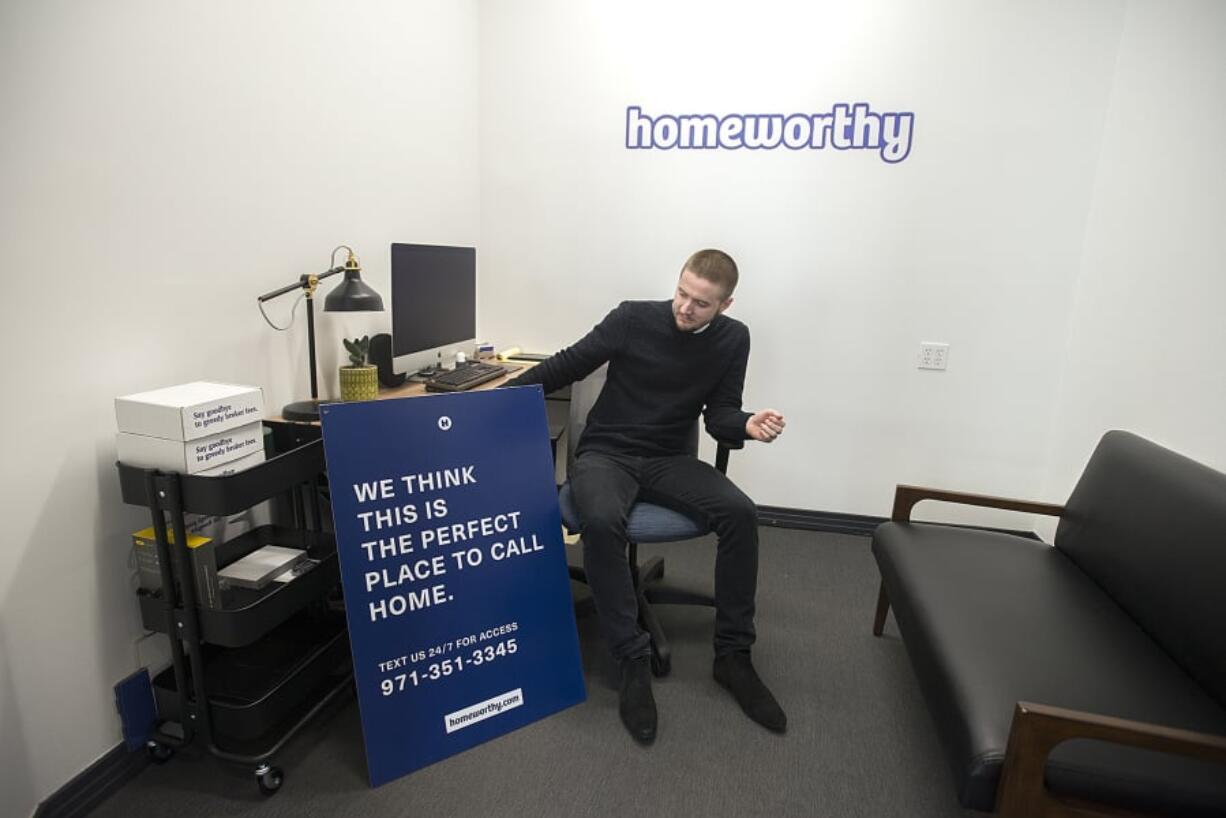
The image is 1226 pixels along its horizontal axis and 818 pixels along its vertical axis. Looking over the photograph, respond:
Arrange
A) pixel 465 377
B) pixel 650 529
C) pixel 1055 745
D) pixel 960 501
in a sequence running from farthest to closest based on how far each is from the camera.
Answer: pixel 465 377
pixel 960 501
pixel 650 529
pixel 1055 745

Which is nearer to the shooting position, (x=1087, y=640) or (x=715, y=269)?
(x=1087, y=640)

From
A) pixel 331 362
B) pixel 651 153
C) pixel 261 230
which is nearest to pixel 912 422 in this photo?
pixel 651 153

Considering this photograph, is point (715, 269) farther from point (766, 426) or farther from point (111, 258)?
point (111, 258)

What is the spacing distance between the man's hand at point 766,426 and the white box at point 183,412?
4.51ft

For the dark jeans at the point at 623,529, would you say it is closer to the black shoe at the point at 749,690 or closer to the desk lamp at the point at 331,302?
the black shoe at the point at 749,690

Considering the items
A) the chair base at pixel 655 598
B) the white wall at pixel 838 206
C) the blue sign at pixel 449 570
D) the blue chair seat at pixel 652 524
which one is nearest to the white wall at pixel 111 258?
the blue sign at pixel 449 570

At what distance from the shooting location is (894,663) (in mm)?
2221

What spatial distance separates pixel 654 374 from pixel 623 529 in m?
0.57

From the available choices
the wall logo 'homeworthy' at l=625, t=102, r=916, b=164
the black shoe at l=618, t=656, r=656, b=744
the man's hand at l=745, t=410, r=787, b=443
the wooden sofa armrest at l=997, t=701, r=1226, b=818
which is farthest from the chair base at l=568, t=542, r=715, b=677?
the wall logo 'homeworthy' at l=625, t=102, r=916, b=164

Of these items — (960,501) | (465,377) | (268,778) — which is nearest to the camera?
(268,778)

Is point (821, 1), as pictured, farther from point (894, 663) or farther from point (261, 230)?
point (894, 663)

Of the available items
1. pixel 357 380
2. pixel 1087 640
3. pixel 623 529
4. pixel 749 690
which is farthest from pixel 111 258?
pixel 1087 640

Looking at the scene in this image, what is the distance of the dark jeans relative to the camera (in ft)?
6.32

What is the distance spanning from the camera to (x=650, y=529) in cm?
198
